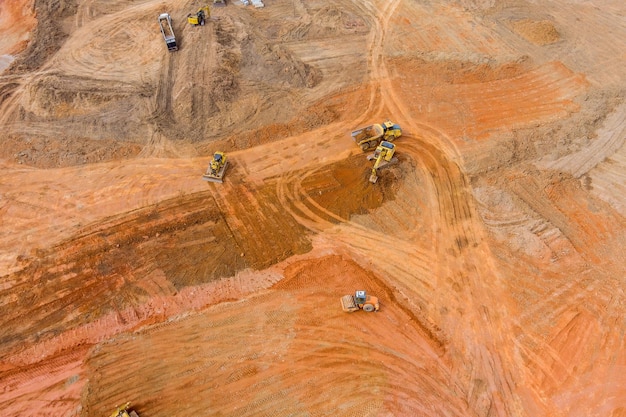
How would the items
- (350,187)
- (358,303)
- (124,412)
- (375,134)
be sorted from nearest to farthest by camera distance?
(124,412), (358,303), (350,187), (375,134)

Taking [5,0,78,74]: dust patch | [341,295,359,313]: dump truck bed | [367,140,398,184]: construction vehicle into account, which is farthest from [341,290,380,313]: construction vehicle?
[5,0,78,74]: dust patch

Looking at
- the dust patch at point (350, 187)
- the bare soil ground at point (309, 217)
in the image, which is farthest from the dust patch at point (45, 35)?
the dust patch at point (350, 187)

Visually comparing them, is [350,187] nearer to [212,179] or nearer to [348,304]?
[348,304]

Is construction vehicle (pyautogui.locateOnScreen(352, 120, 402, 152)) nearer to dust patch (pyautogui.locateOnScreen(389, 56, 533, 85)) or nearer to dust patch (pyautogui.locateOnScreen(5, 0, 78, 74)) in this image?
dust patch (pyautogui.locateOnScreen(389, 56, 533, 85))

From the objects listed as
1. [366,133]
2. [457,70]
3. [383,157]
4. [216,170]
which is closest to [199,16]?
[216,170]

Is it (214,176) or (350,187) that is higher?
(350,187)

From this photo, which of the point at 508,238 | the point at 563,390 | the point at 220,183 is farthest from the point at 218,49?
the point at 563,390
